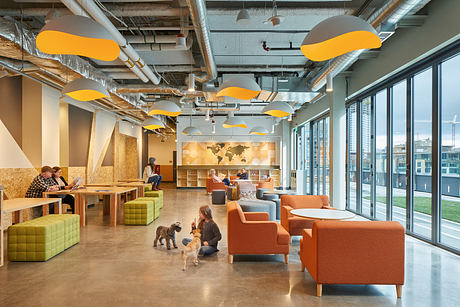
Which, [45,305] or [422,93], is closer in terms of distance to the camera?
[45,305]

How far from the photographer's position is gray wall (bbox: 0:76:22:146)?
24.7 ft

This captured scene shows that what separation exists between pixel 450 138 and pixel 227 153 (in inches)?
503

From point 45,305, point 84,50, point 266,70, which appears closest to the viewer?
point 45,305

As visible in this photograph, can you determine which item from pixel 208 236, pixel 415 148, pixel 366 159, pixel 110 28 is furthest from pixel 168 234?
pixel 366 159

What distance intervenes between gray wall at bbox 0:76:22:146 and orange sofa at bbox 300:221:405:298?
26.3ft

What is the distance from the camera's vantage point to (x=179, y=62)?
8219 mm

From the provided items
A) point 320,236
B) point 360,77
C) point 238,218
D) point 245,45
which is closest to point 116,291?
point 238,218

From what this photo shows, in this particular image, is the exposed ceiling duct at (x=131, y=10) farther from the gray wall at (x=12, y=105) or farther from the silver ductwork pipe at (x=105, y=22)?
the gray wall at (x=12, y=105)

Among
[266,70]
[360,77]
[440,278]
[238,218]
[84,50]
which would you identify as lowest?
[440,278]

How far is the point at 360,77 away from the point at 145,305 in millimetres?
7524

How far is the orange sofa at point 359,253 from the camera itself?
341 cm

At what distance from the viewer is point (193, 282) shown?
3.92 m

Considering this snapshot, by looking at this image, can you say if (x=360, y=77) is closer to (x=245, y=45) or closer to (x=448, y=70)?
(x=448, y=70)

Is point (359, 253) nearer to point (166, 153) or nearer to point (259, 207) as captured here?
point (259, 207)
